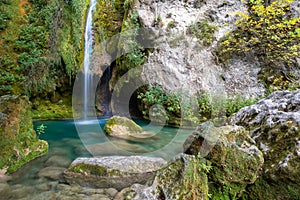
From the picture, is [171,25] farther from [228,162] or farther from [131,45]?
[228,162]

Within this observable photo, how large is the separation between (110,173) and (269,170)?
2186 mm

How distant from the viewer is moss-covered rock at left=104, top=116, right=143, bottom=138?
582 centimetres

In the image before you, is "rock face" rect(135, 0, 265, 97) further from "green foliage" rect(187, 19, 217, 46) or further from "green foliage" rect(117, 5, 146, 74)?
"green foliage" rect(117, 5, 146, 74)

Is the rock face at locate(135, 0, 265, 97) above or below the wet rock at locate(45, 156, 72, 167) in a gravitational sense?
above

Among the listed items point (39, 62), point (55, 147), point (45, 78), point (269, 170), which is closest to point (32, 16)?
point (39, 62)

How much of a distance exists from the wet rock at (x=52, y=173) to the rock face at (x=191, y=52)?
19.0 feet

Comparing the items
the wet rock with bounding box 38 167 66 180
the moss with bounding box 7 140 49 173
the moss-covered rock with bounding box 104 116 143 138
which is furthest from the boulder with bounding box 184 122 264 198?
the moss-covered rock with bounding box 104 116 143 138

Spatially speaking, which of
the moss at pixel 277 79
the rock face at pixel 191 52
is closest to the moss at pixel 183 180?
the rock face at pixel 191 52

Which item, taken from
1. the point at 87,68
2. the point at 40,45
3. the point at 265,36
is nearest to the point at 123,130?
the point at 87,68

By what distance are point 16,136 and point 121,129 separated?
2.84m

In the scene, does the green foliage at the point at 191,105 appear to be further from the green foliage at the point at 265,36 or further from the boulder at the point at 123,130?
the boulder at the point at 123,130

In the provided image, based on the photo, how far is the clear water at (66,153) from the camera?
2.66 m

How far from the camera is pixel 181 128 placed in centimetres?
781

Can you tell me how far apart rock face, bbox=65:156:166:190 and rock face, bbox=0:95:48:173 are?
1.02m
